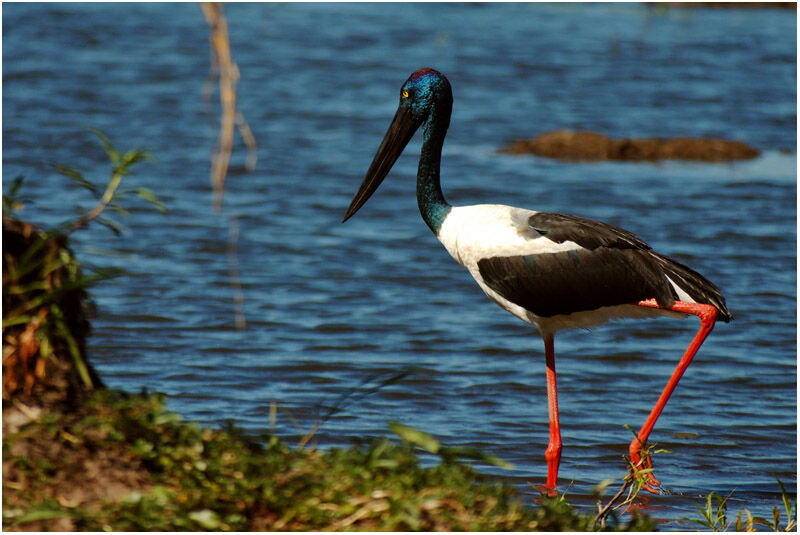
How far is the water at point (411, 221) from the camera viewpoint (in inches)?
272

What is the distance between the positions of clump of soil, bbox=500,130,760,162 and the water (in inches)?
14.0

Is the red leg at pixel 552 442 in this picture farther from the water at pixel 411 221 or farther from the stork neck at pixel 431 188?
the stork neck at pixel 431 188

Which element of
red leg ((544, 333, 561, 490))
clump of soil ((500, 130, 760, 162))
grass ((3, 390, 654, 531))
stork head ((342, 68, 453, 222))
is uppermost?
stork head ((342, 68, 453, 222))

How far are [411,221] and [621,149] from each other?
3.75m

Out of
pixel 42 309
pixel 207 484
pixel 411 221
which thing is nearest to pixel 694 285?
pixel 207 484

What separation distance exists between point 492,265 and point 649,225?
5651mm

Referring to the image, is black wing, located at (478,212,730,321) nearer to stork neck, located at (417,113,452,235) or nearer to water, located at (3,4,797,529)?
stork neck, located at (417,113,452,235)

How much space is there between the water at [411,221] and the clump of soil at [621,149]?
0.36m

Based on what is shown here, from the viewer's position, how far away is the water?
6.91 metres

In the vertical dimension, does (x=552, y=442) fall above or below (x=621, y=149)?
below

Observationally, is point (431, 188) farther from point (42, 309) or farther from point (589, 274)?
point (42, 309)

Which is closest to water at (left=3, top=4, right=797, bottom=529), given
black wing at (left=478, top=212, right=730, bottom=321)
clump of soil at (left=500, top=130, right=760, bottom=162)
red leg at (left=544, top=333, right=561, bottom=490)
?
red leg at (left=544, top=333, right=561, bottom=490)

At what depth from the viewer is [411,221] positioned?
11.3 metres

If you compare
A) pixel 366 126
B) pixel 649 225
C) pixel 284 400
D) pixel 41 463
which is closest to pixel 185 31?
pixel 366 126
